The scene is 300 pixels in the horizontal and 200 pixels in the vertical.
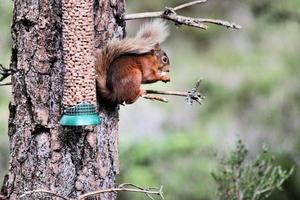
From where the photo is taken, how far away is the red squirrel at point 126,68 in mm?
1957

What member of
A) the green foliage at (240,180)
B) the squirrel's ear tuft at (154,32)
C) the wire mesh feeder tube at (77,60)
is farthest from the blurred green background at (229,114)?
the wire mesh feeder tube at (77,60)

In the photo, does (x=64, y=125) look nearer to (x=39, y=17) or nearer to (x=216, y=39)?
(x=39, y=17)

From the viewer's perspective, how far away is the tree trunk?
76.4 inches

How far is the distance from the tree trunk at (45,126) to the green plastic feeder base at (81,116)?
2.3 inches

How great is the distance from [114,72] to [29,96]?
25 centimetres

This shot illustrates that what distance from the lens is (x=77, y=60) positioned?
190 cm

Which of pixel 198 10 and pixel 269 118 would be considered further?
pixel 198 10

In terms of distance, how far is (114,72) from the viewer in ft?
6.45

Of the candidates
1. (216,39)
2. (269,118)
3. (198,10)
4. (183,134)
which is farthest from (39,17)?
(216,39)

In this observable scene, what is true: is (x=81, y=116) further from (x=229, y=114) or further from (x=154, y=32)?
(x=229, y=114)

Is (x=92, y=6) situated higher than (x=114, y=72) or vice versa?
(x=92, y=6)

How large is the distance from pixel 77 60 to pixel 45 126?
0.21 m

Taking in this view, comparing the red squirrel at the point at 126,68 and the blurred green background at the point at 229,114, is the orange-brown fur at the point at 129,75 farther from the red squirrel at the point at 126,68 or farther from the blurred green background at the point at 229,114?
the blurred green background at the point at 229,114

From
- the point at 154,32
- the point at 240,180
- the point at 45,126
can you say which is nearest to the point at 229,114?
the point at 240,180
